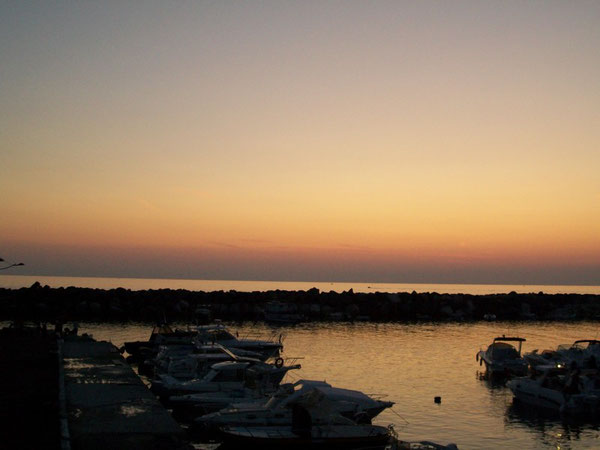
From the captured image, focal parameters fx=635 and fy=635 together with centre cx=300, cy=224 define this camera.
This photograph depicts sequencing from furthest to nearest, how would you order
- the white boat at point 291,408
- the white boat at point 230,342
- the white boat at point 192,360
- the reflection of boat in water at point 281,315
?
the reflection of boat in water at point 281,315 < the white boat at point 230,342 < the white boat at point 192,360 < the white boat at point 291,408

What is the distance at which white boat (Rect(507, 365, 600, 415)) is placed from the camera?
30.4m

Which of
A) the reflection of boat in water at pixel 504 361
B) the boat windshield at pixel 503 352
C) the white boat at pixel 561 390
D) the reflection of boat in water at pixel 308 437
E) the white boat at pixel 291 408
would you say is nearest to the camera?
the reflection of boat in water at pixel 308 437

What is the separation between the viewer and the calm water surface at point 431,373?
27.0m

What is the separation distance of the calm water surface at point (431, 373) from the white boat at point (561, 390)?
995 mm

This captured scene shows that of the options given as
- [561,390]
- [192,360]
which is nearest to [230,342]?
[192,360]

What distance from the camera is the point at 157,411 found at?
20.6 metres

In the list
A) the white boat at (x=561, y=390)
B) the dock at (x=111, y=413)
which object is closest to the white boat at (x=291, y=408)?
the dock at (x=111, y=413)

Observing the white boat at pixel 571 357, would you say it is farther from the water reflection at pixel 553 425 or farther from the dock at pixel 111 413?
the dock at pixel 111 413

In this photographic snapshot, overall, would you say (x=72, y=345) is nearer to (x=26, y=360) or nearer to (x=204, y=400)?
(x=26, y=360)

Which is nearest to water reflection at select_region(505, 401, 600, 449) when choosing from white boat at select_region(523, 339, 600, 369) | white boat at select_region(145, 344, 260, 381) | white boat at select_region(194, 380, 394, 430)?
white boat at select_region(523, 339, 600, 369)

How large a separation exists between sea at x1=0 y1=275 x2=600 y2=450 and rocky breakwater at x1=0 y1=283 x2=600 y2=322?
32.0ft

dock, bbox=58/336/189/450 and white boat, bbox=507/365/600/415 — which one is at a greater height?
dock, bbox=58/336/189/450

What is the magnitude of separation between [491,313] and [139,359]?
7649cm

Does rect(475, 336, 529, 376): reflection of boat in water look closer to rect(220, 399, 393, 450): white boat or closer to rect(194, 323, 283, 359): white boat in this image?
rect(194, 323, 283, 359): white boat
